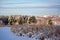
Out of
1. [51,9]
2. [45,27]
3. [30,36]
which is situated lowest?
[30,36]

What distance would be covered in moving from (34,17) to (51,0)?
0.38m

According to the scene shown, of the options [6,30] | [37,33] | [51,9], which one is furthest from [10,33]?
[51,9]

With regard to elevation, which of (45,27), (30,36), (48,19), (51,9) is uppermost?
(51,9)

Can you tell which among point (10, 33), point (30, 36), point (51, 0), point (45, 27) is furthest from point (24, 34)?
point (51, 0)

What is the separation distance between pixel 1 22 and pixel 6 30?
0.16 metres

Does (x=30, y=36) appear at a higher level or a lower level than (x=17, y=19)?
lower

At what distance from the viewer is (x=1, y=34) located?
6.07ft

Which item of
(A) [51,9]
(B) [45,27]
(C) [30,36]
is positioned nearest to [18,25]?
(C) [30,36]

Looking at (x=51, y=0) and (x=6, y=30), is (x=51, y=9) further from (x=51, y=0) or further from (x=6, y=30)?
(x=6, y=30)

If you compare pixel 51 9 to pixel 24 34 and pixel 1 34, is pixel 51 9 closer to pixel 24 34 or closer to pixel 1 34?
pixel 24 34

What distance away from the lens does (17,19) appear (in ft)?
6.11

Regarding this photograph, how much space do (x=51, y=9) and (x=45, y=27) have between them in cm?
30

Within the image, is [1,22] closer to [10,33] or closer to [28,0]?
[10,33]

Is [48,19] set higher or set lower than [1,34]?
higher
